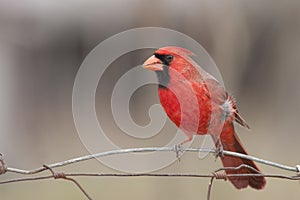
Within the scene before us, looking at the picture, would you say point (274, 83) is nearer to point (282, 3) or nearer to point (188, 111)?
point (282, 3)

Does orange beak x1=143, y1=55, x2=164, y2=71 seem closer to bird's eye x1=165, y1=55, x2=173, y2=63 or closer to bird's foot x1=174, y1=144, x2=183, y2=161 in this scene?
bird's eye x1=165, y1=55, x2=173, y2=63

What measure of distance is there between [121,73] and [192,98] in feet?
18.4

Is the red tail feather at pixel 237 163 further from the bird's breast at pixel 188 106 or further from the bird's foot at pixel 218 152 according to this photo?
the bird's breast at pixel 188 106

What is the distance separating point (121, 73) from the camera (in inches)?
297

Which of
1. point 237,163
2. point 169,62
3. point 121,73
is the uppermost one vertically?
point 121,73

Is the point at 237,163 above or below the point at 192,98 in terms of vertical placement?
below

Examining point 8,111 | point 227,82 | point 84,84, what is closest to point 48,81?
point 8,111

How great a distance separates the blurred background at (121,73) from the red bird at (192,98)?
2.30 meters

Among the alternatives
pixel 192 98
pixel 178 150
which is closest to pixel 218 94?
pixel 192 98

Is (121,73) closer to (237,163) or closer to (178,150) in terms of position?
(237,163)

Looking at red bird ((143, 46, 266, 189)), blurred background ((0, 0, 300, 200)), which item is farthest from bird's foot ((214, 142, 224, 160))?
blurred background ((0, 0, 300, 200))

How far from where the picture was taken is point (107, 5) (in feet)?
27.5

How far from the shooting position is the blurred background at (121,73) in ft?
15.6

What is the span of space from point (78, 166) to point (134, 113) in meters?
1.21
